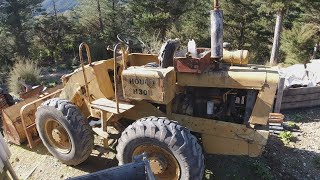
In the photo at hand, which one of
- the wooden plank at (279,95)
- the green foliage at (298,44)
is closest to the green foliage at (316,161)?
the wooden plank at (279,95)

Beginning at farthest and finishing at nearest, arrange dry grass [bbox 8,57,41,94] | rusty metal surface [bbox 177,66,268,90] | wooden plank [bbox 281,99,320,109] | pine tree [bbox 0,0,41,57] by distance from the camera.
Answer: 1. pine tree [bbox 0,0,41,57]
2. dry grass [bbox 8,57,41,94]
3. wooden plank [bbox 281,99,320,109]
4. rusty metal surface [bbox 177,66,268,90]

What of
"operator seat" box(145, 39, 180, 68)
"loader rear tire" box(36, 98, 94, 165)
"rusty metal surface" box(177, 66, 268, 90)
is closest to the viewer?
"rusty metal surface" box(177, 66, 268, 90)

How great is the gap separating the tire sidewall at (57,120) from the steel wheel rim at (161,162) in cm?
121

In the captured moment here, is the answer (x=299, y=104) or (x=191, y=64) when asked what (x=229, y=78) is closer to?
(x=191, y=64)

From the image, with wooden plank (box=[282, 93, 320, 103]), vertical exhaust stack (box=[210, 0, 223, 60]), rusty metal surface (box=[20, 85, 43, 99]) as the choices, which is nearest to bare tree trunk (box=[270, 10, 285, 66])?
wooden plank (box=[282, 93, 320, 103])

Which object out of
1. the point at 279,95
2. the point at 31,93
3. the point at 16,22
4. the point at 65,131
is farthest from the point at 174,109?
the point at 16,22

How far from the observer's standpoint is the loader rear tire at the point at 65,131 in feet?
16.3

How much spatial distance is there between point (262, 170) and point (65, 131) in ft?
10.6

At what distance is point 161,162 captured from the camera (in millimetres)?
4344

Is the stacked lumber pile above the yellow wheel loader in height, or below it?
below

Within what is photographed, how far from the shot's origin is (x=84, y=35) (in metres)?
23.0

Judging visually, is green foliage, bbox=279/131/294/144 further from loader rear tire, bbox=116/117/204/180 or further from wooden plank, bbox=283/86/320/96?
loader rear tire, bbox=116/117/204/180

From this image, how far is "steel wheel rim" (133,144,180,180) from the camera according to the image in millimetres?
4324

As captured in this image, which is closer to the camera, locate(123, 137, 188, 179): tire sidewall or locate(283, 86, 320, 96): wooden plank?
locate(123, 137, 188, 179): tire sidewall
